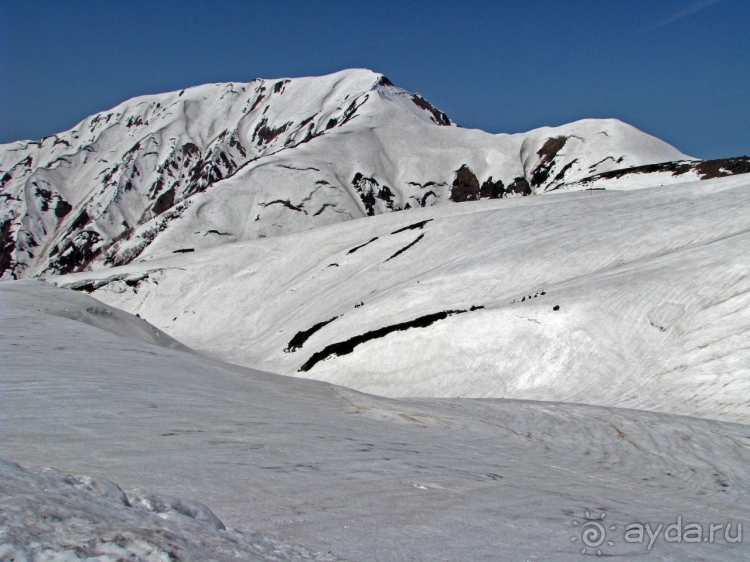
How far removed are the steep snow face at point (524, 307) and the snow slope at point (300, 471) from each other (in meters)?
8.85

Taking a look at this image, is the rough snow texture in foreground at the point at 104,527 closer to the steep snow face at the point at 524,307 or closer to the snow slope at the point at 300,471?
the snow slope at the point at 300,471

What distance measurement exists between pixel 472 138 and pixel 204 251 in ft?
329

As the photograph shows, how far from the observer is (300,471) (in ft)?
23.1

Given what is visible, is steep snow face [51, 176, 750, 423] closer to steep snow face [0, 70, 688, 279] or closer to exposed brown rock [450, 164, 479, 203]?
steep snow face [0, 70, 688, 279]

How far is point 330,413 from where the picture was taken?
11.9 metres

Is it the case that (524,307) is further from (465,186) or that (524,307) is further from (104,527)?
(465,186)

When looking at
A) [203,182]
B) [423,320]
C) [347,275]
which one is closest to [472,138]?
[203,182]

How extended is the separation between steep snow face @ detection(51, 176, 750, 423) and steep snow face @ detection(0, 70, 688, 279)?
173 feet

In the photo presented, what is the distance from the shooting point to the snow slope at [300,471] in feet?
13.9

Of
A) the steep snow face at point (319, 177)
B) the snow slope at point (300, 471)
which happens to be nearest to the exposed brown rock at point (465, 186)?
the steep snow face at point (319, 177)

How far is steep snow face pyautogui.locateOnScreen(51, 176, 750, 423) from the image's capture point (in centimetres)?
2388

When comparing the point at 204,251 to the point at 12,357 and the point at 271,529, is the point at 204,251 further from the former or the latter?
the point at 271,529

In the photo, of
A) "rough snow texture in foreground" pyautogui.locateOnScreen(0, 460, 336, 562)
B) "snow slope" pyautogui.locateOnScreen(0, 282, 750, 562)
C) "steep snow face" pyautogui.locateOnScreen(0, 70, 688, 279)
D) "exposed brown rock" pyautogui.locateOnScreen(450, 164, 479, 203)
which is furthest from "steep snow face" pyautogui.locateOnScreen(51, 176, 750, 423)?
"exposed brown rock" pyautogui.locateOnScreen(450, 164, 479, 203)

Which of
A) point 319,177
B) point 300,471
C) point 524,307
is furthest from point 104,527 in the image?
point 319,177
